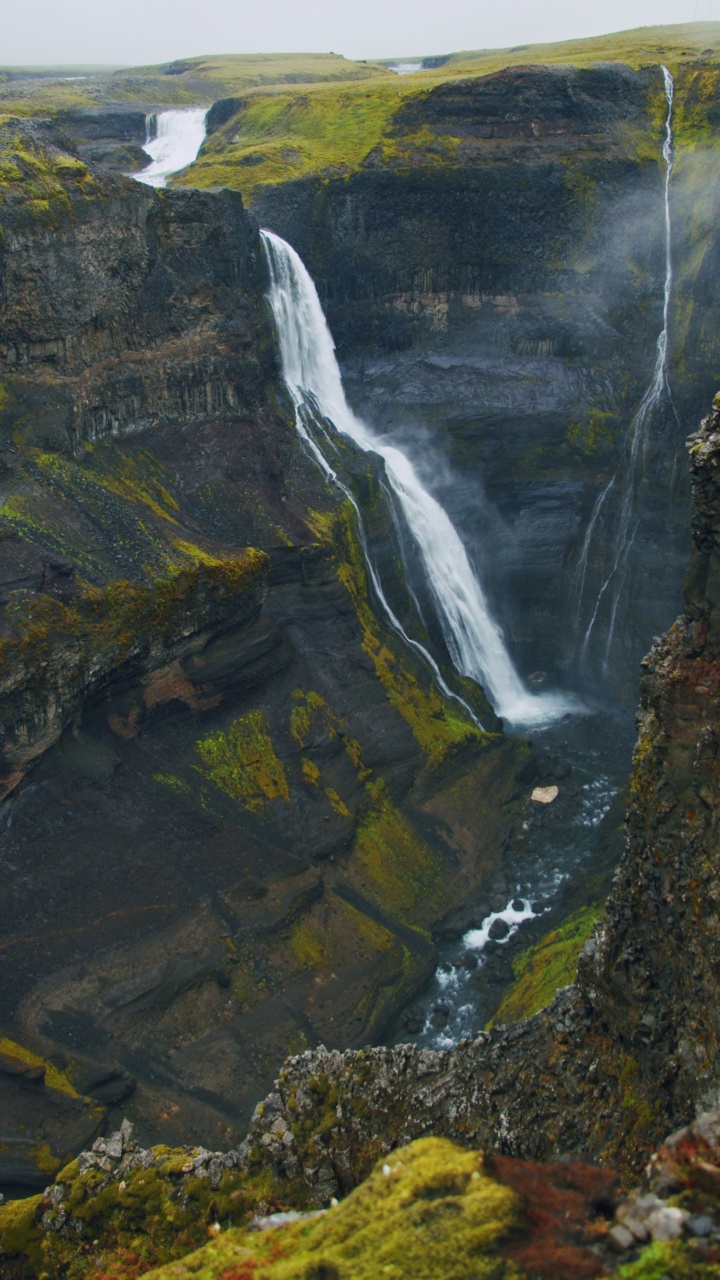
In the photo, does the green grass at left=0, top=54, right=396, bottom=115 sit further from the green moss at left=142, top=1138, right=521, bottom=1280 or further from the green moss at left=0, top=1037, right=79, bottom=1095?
the green moss at left=142, top=1138, right=521, bottom=1280

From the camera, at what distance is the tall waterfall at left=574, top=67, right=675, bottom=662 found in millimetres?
40469

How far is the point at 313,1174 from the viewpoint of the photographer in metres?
14.5

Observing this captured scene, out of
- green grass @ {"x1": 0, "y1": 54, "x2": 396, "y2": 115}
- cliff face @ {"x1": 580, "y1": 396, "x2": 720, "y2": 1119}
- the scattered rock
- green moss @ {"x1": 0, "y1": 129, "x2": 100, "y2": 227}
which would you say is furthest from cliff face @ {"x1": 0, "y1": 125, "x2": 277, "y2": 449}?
green grass @ {"x1": 0, "y1": 54, "x2": 396, "y2": 115}

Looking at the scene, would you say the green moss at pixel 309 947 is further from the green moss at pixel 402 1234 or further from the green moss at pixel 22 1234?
the green moss at pixel 402 1234

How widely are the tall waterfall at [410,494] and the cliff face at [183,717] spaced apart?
195 centimetres

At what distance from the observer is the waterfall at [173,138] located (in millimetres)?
55344

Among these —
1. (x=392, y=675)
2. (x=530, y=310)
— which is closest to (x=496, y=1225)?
(x=392, y=675)

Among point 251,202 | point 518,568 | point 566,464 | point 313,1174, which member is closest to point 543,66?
point 251,202

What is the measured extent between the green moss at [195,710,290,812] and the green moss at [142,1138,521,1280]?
56.9ft

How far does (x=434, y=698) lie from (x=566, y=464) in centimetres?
1378

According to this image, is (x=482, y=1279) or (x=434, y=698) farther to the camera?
(x=434, y=698)

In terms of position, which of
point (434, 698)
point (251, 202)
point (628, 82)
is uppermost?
point (628, 82)

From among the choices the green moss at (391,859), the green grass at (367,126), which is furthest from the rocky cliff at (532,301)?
the green moss at (391,859)

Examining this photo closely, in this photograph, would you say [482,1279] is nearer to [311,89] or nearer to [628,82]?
Answer: [628,82]
